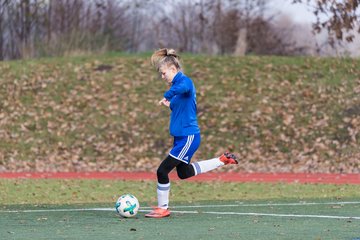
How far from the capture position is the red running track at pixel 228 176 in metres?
22.0

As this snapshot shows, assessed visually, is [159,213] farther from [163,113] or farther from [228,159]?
[163,113]

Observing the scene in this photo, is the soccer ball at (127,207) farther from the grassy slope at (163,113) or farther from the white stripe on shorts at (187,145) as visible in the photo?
the grassy slope at (163,113)

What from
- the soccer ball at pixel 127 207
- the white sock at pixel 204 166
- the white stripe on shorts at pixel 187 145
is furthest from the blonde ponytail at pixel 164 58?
the soccer ball at pixel 127 207

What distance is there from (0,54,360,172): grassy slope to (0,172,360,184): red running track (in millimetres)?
1476

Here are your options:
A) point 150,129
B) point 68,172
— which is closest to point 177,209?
point 68,172

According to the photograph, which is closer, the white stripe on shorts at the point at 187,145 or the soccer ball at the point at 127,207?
the soccer ball at the point at 127,207

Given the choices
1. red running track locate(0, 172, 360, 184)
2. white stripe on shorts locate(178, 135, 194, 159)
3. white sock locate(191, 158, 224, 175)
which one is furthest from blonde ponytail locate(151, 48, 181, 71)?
red running track locate(0, 172, 360, 184)

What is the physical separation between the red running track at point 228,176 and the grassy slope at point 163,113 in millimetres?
1476

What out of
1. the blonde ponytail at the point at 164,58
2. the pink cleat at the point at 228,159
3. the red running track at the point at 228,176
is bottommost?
the red running track at the point at 228,176

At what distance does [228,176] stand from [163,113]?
8.18 m

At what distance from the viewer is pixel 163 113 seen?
31312mm

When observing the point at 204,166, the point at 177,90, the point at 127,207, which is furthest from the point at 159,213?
the point at 177,90

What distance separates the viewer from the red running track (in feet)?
72.0

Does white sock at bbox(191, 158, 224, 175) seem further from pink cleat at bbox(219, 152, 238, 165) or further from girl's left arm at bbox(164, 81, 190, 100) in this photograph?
girl's left arm at bbox(164, 81, 190, 100)
